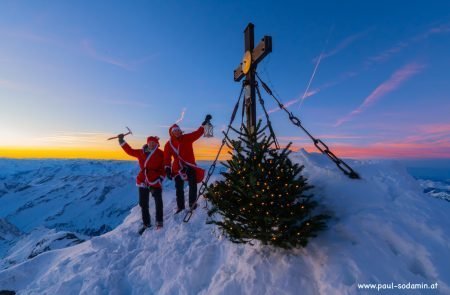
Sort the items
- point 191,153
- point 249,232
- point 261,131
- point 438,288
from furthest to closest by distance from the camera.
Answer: point 191,153 < point 261,131 < point 249,232 < point 438,288

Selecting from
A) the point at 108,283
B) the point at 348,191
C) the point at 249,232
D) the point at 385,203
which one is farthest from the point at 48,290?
the point at 385,203

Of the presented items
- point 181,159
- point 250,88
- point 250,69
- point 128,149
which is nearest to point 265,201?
point 250,88

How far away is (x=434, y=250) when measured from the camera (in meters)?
4.50

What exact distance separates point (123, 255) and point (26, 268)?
12.0 ft

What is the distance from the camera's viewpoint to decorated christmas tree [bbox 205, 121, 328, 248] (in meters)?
5.12

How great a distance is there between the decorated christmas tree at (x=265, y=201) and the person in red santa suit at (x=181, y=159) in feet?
14.9

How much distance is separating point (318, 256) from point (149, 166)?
668 cm

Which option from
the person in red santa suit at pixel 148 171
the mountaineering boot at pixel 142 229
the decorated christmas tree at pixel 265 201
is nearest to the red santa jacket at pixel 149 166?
the person in red santa suit at pixel 148 171

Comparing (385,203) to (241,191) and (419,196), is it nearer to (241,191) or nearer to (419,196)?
(419,196)

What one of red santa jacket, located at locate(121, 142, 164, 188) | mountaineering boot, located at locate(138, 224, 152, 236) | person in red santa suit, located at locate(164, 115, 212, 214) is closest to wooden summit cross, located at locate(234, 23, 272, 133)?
person in red santa suit, located at locate(164, 115, 212, 214)

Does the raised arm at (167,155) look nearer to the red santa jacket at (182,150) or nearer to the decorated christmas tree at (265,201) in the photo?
the red santa jacket at (182,150)

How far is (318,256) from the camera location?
17.3 ft

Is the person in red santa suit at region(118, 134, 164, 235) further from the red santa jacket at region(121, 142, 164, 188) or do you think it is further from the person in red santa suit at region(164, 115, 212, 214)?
the person in red santa suit at region(164, 115, 212, 214)

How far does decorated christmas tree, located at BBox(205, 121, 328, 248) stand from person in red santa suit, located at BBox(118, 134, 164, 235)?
4861mm
